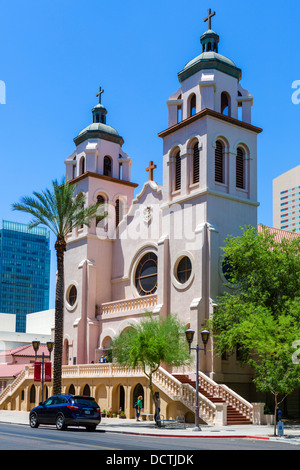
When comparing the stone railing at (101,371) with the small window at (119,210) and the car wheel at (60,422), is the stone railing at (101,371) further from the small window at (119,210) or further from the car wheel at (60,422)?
the small window at (119,210)

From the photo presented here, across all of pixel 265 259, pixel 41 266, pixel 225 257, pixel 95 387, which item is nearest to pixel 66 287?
pixel 95 387

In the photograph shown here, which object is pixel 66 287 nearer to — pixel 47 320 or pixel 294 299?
pixel 294 299

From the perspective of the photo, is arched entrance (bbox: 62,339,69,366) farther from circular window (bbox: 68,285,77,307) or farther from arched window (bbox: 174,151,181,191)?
arched window (bbox: 174,151,181,191)

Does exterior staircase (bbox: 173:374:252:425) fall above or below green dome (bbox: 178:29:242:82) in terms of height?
below

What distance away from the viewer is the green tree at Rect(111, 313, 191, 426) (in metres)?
30.5

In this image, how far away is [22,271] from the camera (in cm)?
17688

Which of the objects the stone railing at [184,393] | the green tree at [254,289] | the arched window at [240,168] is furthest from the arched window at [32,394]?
the arched window at [240,168]

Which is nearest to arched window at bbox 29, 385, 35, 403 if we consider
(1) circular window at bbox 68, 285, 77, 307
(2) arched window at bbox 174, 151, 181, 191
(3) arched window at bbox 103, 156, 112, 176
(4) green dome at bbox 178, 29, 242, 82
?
(1) circular window at bbox 68, 285, 77, 307

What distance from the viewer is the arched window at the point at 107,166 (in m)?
52.0

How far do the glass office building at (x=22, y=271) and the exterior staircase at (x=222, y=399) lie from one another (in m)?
141

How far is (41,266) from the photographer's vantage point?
182m

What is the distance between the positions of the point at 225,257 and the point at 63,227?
9572mm

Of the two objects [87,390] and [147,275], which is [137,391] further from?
[147,275]

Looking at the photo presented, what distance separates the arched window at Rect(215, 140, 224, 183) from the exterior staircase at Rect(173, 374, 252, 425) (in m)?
12.3
